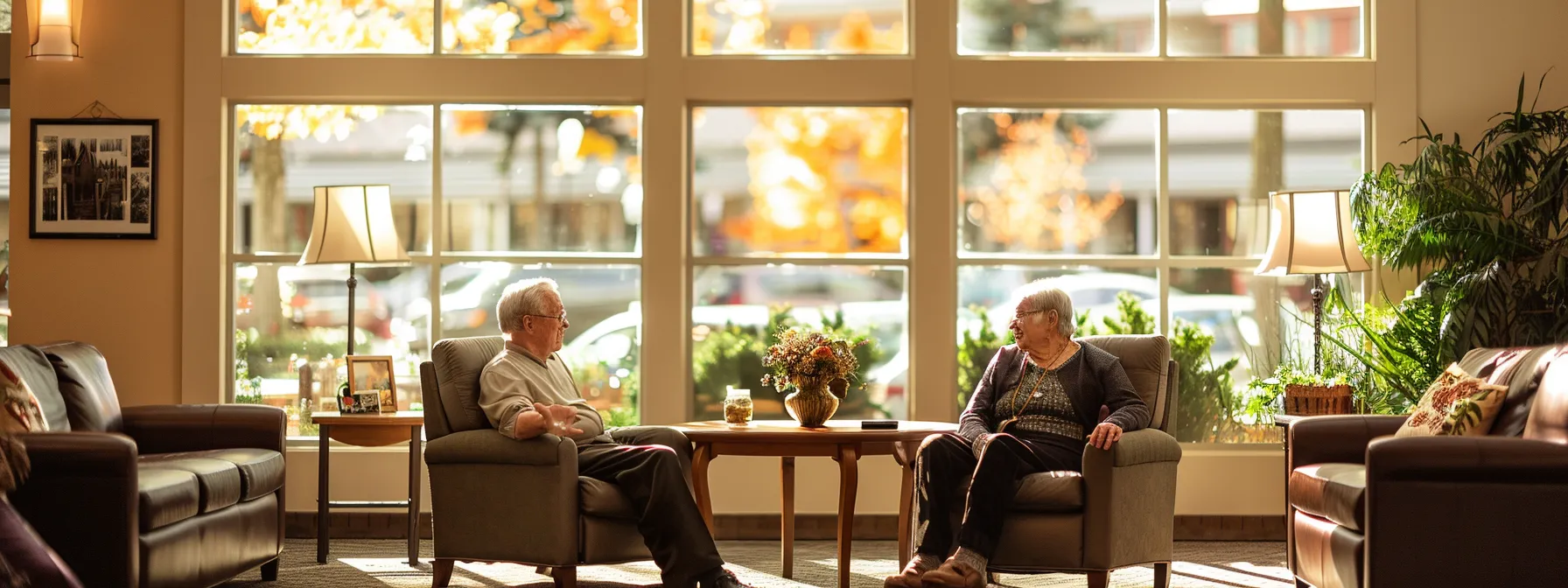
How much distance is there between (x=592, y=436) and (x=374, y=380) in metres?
1.31

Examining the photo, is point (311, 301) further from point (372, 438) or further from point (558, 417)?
point (558, 417)

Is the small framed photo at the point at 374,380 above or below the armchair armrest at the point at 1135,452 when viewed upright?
above

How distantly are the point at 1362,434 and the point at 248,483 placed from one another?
372cm

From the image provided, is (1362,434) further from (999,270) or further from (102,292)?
(102,292)

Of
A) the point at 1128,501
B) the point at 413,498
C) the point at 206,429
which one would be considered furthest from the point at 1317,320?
the point at 206,429

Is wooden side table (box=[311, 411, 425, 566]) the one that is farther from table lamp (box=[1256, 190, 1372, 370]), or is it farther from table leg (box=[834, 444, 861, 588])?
table lamp (box=[1256, 190, 1372, 370])

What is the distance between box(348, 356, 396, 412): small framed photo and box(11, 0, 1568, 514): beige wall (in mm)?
834

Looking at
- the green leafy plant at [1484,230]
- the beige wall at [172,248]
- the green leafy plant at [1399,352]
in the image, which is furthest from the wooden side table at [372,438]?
the green leafy plant at [1484,230]

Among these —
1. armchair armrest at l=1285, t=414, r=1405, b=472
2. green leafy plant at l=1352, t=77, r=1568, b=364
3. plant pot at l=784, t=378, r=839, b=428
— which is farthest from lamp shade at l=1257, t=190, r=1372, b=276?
plant pot at l=784, t=378, r=839, b=428

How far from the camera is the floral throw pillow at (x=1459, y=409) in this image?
13.6 feet

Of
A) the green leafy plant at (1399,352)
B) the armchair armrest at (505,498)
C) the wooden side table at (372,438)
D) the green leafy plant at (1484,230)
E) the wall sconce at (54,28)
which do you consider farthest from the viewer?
the wall sconce at (54,28)

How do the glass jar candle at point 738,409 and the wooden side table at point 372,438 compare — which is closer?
the glass jar candle at point 738,409

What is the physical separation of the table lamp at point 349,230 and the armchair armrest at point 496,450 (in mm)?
1400

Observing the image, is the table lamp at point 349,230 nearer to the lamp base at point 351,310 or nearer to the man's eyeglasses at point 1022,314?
the lamp base at point 351,310
